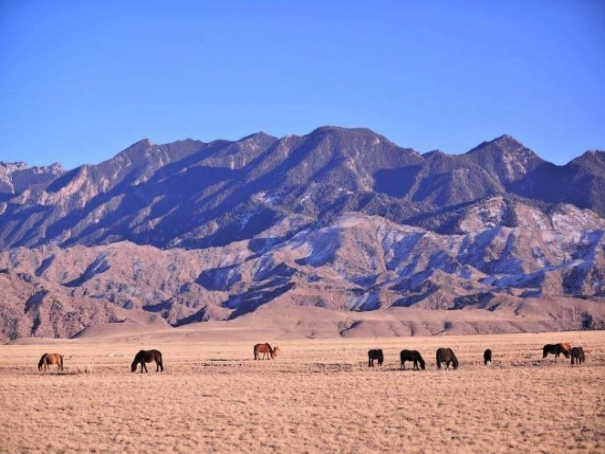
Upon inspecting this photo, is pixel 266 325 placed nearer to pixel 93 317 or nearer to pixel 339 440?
pixel 93 317

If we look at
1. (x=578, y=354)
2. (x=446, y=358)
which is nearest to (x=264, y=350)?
(x=446, y=358)

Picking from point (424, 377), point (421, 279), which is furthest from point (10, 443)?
point (421, 279)

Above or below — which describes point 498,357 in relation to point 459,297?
below

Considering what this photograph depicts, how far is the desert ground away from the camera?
71.2ft

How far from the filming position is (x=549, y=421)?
23812 millimetres

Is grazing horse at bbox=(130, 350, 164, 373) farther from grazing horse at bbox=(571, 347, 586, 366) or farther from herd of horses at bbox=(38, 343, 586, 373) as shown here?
grazing horse at bbox=(571, 347, 586, 366)

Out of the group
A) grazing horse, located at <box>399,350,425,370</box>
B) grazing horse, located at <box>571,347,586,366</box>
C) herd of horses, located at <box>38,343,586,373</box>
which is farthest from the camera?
grazing horse, located at <box>571,347,586,366</box>

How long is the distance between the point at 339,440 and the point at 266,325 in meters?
107

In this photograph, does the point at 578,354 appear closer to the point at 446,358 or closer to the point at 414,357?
the point at 446,358

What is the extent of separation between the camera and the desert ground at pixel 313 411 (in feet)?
71.2

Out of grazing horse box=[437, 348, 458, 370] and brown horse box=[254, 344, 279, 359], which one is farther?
brown horse box=[254, 344, 279, 359]

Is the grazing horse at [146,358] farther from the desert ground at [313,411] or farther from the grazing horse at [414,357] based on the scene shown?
the grazing horse at [414,357]

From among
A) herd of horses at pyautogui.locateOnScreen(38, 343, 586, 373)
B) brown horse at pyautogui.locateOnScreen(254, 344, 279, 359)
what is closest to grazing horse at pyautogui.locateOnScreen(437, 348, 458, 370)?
herd of horses at pyautogui.locateOnScreen(38, 343, 586, 373)

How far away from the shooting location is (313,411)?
2691 cm
